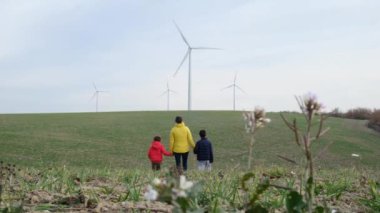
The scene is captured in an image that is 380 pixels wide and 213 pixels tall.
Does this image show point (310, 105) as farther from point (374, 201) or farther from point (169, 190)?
point (374, 201)

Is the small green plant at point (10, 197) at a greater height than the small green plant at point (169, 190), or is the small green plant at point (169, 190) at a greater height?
the small green plant at point (169, 190)

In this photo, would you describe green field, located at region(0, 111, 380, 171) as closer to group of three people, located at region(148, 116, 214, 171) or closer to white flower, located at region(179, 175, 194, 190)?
group of three people, located at region(148, 116, 214, 171)

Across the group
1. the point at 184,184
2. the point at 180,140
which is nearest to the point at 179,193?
the point at 184,184

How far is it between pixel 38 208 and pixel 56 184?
6.10 feet

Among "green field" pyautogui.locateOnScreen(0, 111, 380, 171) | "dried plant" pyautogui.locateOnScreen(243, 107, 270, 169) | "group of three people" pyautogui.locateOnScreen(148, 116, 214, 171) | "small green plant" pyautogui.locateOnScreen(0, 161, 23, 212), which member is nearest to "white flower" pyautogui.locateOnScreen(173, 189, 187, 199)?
"dried plant" pyautogui.locateOnScreen(243, 107, 270, 169)

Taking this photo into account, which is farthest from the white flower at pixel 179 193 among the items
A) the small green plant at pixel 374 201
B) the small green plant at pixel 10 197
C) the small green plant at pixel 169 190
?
the small green plant at pixel 374 201

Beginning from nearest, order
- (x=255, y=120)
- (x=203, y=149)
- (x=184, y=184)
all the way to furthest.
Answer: (x=184, y=184), (x=255, y=120), (x=203, y=149)

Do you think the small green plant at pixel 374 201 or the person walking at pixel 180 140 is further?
the person walking at pixel 180 140

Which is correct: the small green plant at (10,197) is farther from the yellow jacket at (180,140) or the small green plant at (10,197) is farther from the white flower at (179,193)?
the yellow jacket at (180,140)

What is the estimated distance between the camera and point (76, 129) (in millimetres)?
46000

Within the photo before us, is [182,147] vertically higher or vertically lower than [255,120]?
lower

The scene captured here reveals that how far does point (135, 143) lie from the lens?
38344mm

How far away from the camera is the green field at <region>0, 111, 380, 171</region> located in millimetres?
29562

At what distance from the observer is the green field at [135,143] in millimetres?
29562
